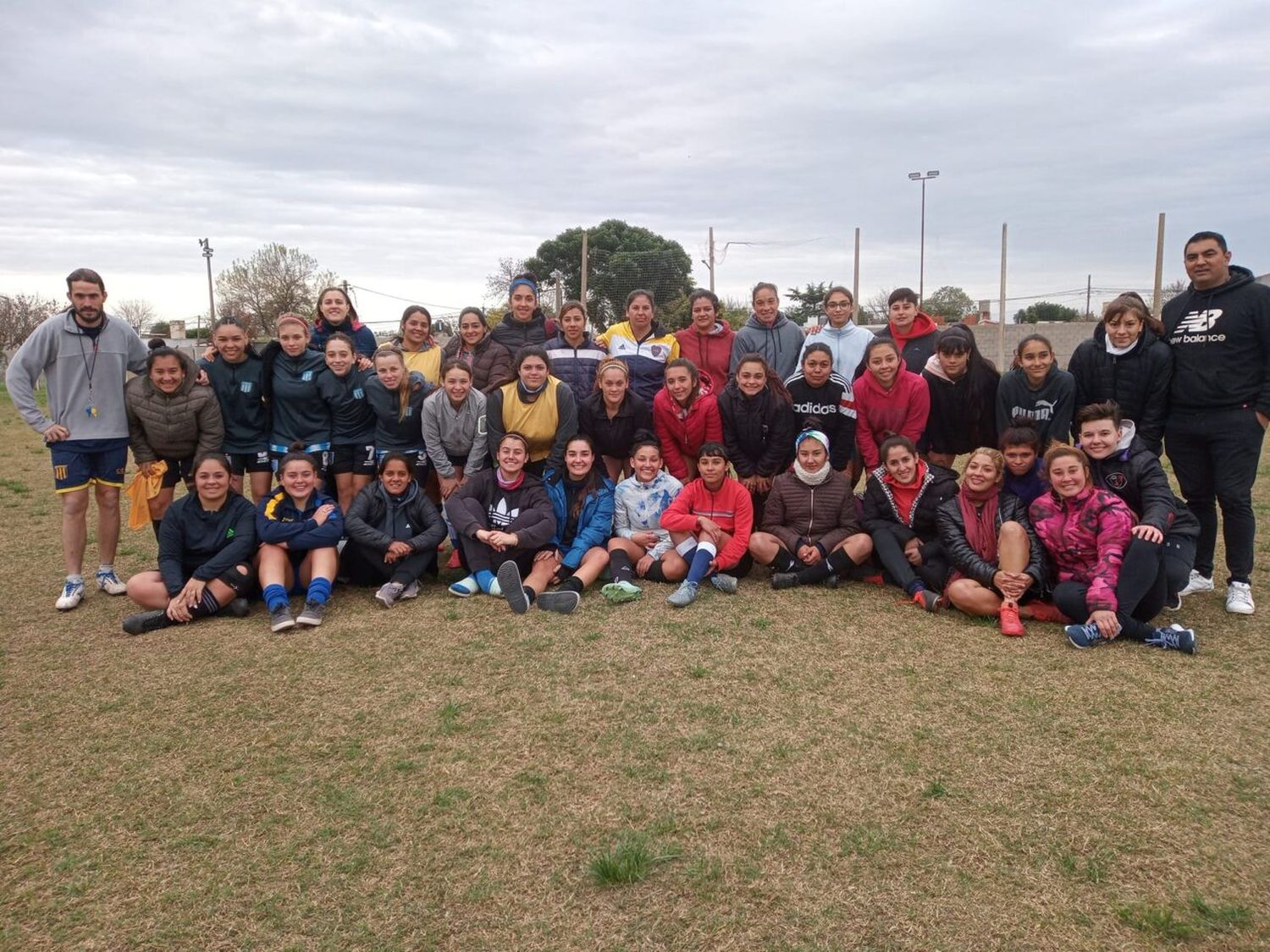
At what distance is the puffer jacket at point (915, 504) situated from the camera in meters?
5.21

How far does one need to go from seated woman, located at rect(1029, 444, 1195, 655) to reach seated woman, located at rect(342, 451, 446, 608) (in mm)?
3703

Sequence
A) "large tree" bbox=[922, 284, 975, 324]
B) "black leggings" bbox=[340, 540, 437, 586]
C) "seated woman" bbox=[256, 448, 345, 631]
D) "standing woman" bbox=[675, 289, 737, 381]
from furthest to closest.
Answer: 1. "large tree" bbox=[922, 284, 975, 324]
2. "standing woman" bbox=[675, 289, 737, 381]
3. "black leggings" bbox=[340, 540, 437, 586]
4. "seated woman" bbox=[256, 448, 345, 631]

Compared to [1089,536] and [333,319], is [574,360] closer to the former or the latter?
[333,319]

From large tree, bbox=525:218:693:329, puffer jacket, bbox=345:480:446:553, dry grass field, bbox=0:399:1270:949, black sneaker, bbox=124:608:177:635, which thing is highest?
large tree, bbox=525:218:693:329

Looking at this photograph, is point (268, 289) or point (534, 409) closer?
point (534, 409)

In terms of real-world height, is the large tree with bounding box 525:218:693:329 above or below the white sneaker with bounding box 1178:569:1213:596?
above

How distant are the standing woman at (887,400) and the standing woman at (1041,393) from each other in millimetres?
546

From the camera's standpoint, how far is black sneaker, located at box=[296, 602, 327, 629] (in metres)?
4.68

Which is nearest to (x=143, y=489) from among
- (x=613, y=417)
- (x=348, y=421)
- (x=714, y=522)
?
(x=348, y=421)

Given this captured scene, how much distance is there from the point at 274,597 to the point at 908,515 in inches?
155

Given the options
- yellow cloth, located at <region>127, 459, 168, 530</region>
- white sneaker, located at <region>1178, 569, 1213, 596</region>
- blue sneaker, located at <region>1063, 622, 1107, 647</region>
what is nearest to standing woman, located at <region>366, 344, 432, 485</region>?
yellow cloth, located at <region>127, 459, 168, 530</region>

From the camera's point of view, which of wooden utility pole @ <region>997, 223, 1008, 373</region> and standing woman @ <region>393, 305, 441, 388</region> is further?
wooden utility pole @ <region>997, 223, 1008, 373</region>

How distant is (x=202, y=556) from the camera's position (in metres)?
4.95

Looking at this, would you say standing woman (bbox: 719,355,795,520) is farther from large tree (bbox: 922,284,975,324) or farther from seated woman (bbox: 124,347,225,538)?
large tree (bbox: 922,284,975,324)
